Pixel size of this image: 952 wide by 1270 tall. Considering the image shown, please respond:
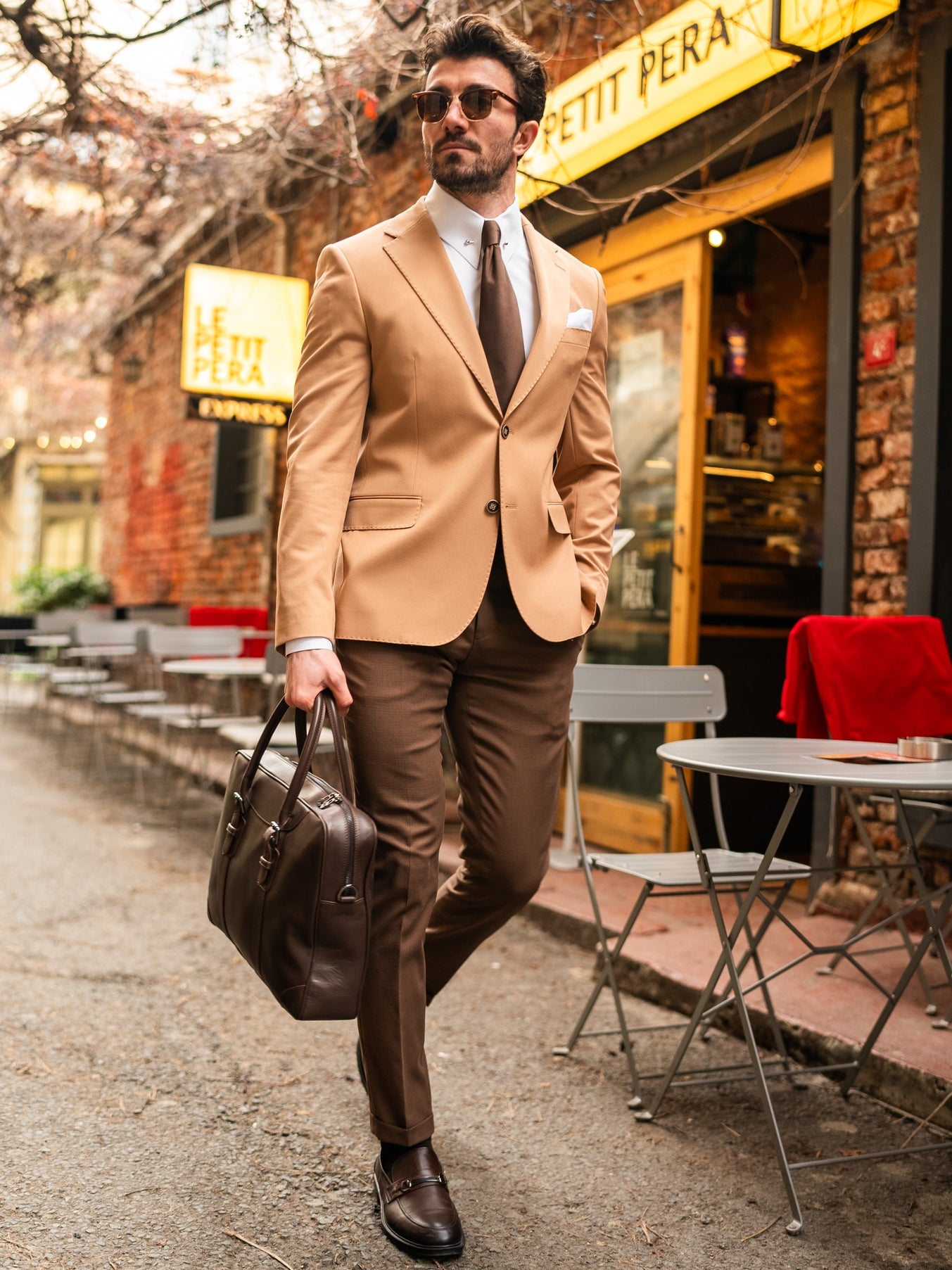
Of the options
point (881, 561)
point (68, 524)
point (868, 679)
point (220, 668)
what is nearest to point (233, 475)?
point (220, 668)

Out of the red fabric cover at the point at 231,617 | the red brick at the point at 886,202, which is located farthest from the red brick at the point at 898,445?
the red fabric cover at the point at 231,617

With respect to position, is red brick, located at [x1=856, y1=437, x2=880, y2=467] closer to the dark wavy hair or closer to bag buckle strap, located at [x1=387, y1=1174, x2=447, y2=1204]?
the dark wavy hair

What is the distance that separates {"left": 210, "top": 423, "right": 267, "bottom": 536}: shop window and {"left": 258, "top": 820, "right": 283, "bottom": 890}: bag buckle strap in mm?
8717

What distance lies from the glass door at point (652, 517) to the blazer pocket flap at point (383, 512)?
315 cm

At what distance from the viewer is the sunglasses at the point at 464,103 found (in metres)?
2.18

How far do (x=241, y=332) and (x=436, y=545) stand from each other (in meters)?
6.77

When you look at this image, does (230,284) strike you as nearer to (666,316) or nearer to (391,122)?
(391,122)

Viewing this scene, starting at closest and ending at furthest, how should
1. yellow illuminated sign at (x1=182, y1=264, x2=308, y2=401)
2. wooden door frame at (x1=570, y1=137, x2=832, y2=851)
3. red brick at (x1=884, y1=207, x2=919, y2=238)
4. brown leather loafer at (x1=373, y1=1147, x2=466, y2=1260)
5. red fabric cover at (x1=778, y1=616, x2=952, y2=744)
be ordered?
brown leather loafer at (x1=373, y1=1147, x2=466, y2=1260), red fabric cover at (x1=778, y1=616, x2=952, y2=744), red brick at (x1=884, y1=207, x2=919, y2=238), wooden door frame at (x1=570, y1=137, x2=832, y2=851), yellow illuminated sign at (x1=182, y1=264, x2=308, y2=401)

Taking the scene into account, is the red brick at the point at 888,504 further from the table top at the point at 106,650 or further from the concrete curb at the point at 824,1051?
the table top at the point at 106,650

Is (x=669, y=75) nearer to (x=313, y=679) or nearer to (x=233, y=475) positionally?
(x=313, y=679)

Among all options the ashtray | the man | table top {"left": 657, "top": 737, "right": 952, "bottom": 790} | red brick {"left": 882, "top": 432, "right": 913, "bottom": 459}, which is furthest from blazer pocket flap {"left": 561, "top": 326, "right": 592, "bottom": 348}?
red brick {"left": 882, "top": 432, "right": 913, "bottom": 459}

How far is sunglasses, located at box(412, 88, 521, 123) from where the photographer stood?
2.18 meters

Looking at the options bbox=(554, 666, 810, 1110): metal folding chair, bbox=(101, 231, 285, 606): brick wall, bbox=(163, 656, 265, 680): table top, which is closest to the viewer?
bbox=(554, 666, 810, 1110): metal folding chair

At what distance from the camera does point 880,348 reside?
4.24 meters
